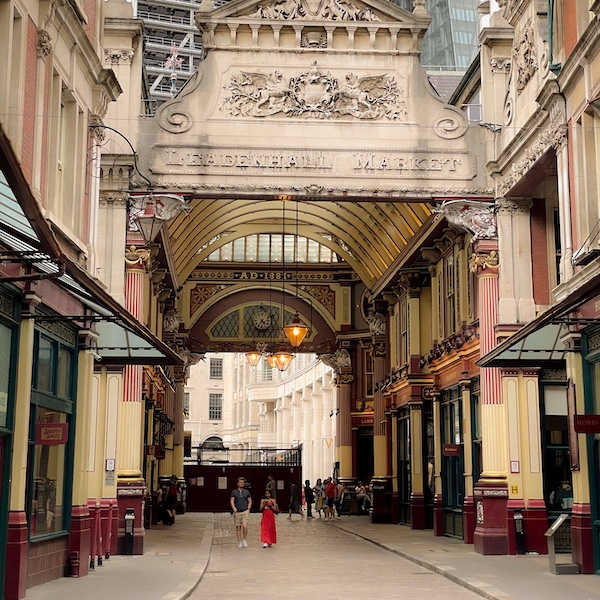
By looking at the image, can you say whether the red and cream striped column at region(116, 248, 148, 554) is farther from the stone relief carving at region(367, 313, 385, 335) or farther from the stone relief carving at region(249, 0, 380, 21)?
the stone relief carving at region(367, 313, 385, 335)

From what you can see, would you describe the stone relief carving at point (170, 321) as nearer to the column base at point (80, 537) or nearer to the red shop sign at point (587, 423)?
the column base at point (80, 537)

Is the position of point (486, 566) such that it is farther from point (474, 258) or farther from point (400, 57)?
point (400, 57)

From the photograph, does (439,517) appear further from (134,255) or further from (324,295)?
(324,295)

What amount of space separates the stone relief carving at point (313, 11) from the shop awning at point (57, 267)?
26.1 feet

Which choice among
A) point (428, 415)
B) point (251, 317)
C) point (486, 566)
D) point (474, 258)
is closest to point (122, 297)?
point (474, 258)

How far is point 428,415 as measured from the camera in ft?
103

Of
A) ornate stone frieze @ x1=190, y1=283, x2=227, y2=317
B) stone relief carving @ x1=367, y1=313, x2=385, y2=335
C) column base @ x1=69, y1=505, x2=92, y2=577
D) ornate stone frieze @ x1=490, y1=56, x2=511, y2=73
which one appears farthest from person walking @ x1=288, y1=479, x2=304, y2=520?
column base @ x1=69, y1=505, x2=92, y2=577

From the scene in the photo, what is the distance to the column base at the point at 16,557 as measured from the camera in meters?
13.5

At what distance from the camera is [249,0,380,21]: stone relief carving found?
23.0 m

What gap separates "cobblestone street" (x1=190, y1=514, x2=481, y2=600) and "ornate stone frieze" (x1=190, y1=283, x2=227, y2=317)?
50.2 ft

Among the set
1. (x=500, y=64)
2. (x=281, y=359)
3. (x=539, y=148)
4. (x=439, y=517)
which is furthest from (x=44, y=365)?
(x=281, y=359)

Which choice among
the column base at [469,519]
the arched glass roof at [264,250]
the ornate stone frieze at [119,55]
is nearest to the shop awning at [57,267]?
the ornate stone frieze at [119,55]

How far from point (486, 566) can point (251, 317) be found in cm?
2566

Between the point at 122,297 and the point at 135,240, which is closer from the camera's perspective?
the point at 122,297
